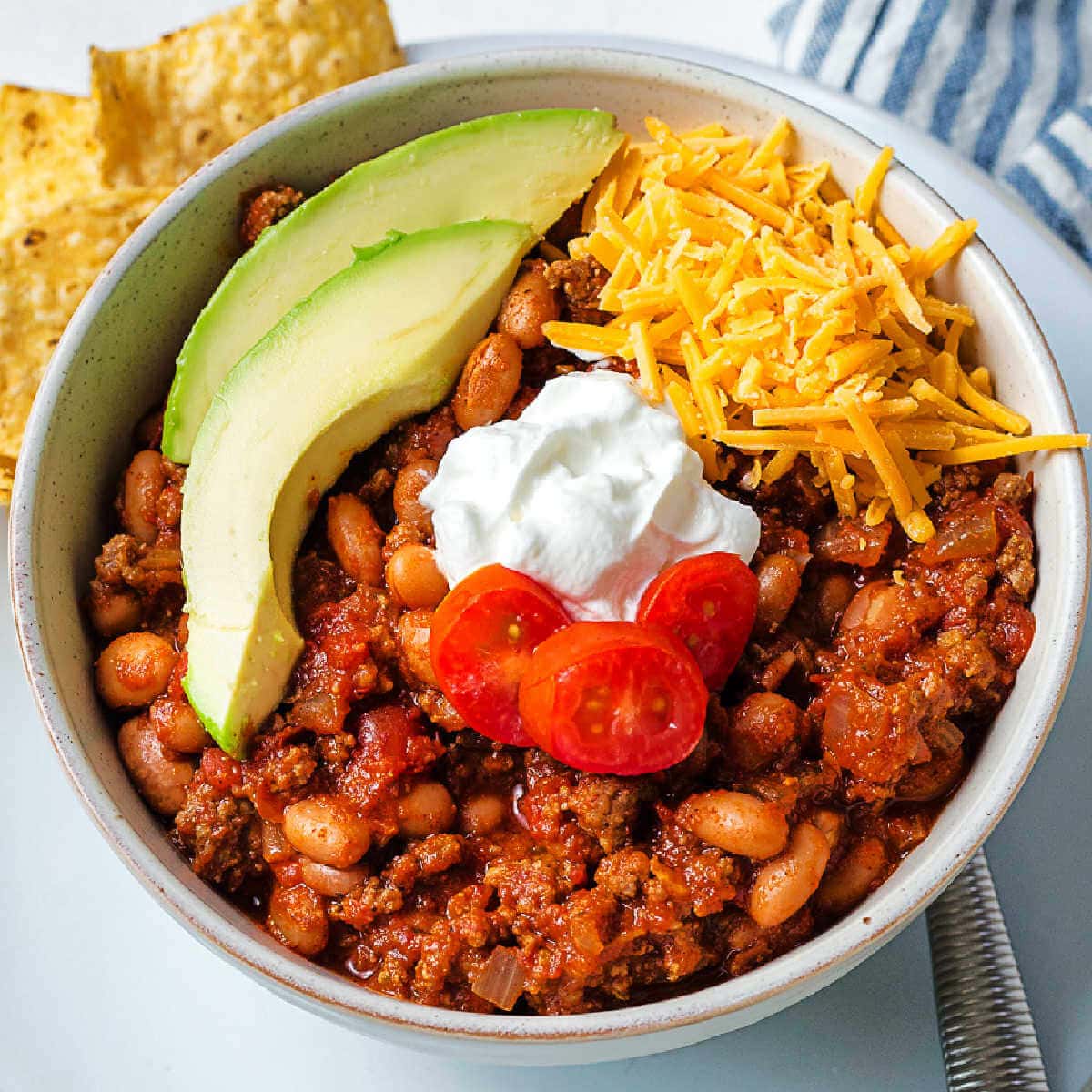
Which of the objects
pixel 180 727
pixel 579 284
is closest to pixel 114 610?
pixel 180 727

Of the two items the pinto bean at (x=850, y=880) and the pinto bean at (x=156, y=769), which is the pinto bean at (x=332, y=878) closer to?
the pinto bean at (x=156, y=769)

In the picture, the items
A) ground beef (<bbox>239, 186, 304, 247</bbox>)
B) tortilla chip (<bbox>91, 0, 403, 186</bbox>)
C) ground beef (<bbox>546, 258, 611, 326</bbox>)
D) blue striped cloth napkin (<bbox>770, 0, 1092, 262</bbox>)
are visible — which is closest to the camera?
ground beef (<bbox>546, 258, 611, 326</bbox>)

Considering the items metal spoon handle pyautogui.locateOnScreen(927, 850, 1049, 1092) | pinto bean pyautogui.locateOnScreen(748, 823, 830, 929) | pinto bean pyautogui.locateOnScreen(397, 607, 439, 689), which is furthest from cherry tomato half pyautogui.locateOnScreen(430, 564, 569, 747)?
metal spoon handle pyautogui.locateOnScreen(927, 850, 1049, 1092)

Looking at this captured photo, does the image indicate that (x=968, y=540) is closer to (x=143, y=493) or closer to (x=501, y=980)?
(x=501, y=980)

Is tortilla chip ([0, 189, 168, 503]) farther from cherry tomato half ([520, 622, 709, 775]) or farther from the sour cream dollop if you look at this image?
cherry tomato half ([520, 622, 709, 775])

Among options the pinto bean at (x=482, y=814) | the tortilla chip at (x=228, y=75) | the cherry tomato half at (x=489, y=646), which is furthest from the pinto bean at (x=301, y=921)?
the tortilla chip at (x=228, y=75)

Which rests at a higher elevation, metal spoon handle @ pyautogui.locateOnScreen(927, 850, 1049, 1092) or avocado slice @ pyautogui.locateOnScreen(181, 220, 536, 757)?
avocado slice @ pyautogui.locateOnScreen(181, 220, 536, 757)

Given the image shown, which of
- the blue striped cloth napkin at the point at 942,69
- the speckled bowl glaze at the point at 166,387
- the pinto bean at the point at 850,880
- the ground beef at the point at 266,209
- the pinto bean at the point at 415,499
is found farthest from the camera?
the blue striped cloth napkin at the point at 942,69
